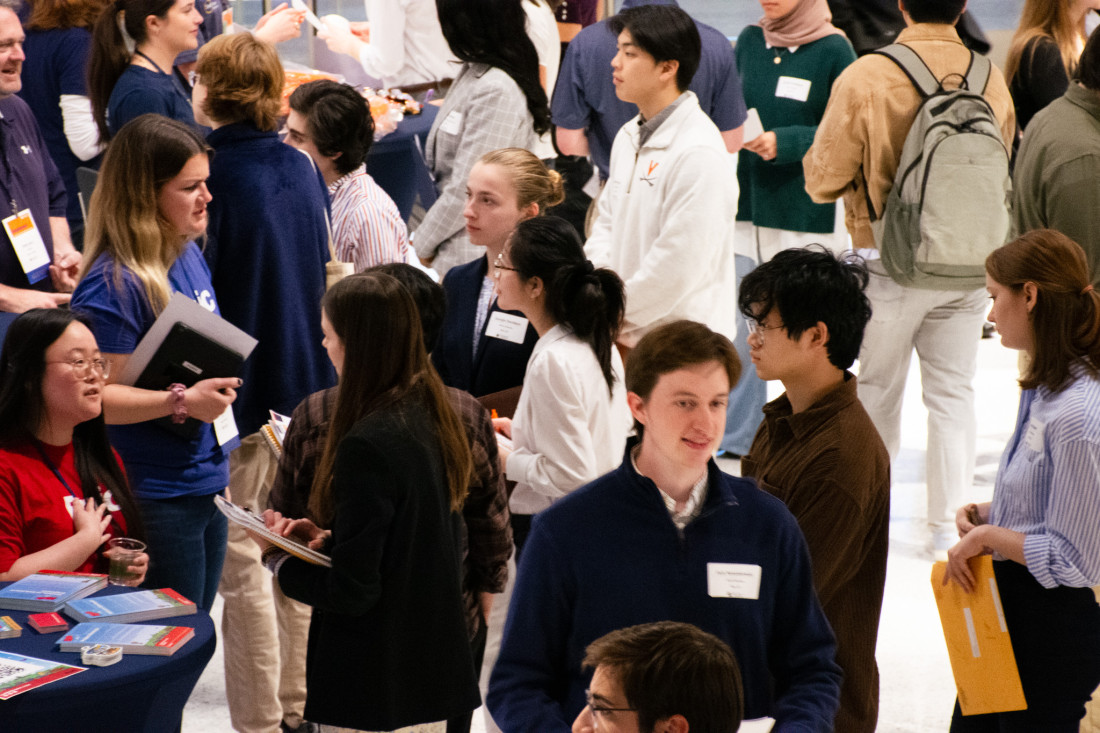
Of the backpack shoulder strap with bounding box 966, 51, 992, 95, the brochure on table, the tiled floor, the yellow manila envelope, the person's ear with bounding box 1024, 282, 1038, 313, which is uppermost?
the backpack shoulder strap with bounding box 966, 51, 992, 95

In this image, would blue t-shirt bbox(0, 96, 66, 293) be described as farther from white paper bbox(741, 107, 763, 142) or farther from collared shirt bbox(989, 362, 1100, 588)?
collared shirt bbox(989, 362, 1100, 588)

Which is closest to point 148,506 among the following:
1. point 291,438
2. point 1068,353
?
point 291,438

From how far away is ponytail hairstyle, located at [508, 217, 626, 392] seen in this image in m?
2.84

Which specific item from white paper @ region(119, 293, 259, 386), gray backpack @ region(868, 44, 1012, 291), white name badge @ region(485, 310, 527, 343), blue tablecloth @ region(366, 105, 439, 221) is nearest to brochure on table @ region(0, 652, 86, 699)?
white paper @ region(119, 293, 259, 386)

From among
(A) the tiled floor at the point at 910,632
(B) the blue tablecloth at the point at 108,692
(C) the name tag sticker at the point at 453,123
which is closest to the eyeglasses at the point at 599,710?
(B) the blue tablecloth at the point at 108,692

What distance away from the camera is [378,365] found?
232 centimetres

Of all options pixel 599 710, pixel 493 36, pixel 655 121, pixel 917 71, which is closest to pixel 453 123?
pixel 493 36

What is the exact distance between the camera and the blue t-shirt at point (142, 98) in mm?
3834

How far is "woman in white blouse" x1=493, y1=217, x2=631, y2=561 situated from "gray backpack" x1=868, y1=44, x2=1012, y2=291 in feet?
5.10

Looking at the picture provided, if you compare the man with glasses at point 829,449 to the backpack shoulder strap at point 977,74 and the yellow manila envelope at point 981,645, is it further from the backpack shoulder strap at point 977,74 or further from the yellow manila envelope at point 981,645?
the backpack shoulder strap at point 977,74

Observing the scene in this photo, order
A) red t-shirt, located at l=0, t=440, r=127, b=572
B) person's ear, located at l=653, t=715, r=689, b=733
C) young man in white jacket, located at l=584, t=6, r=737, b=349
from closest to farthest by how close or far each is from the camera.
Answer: person's ear, located at l=653, t=715, r=689, b=733 < red t-shirt, located at l=0, t=440, r=127, b=572 < young man in white jacket, located at l=584, t=6, r=737, b=349

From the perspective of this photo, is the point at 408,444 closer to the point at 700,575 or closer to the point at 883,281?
the point at 700,575

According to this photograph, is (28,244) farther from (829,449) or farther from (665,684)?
(665,684)

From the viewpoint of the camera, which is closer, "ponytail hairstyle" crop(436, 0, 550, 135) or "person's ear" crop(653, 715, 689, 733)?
"person's ear" crop(653, 715, 689, 733)
